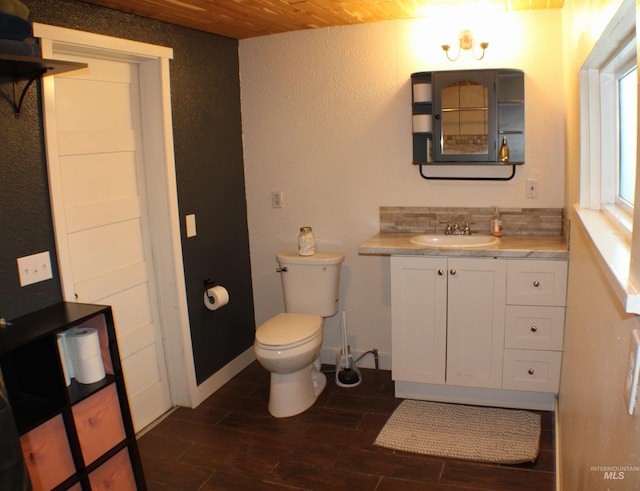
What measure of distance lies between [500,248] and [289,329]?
4.12 ft

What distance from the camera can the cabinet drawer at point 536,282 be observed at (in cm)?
299

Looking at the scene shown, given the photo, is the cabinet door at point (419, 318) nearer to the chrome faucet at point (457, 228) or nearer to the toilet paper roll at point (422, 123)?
the chrome faucet at point (457, 228)

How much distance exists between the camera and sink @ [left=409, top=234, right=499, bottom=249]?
3300 millimetres

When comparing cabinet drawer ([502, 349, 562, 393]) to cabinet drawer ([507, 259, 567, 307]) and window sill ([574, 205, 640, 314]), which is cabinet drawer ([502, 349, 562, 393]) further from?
window sill ([574, 205, 640, 314])

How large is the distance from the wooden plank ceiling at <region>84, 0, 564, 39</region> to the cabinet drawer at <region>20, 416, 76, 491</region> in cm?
186

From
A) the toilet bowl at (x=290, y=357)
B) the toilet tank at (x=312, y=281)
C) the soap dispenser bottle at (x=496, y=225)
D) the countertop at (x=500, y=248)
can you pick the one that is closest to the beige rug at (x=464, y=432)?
the toilet bowl at (x=290, y=357)

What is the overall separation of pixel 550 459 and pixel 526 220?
4.49 ft

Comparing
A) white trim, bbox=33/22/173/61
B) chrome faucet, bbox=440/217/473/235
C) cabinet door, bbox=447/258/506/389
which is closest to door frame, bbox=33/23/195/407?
white trim, bbox=33/22/173/61

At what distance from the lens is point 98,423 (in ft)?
7.50

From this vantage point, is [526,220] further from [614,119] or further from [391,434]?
[391,434]

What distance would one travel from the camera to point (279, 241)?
3975mm

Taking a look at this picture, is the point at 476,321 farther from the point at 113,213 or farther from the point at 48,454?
the point at 48,454

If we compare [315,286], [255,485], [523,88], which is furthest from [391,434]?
[523,88]

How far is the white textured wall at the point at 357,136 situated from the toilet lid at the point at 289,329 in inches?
20.1
